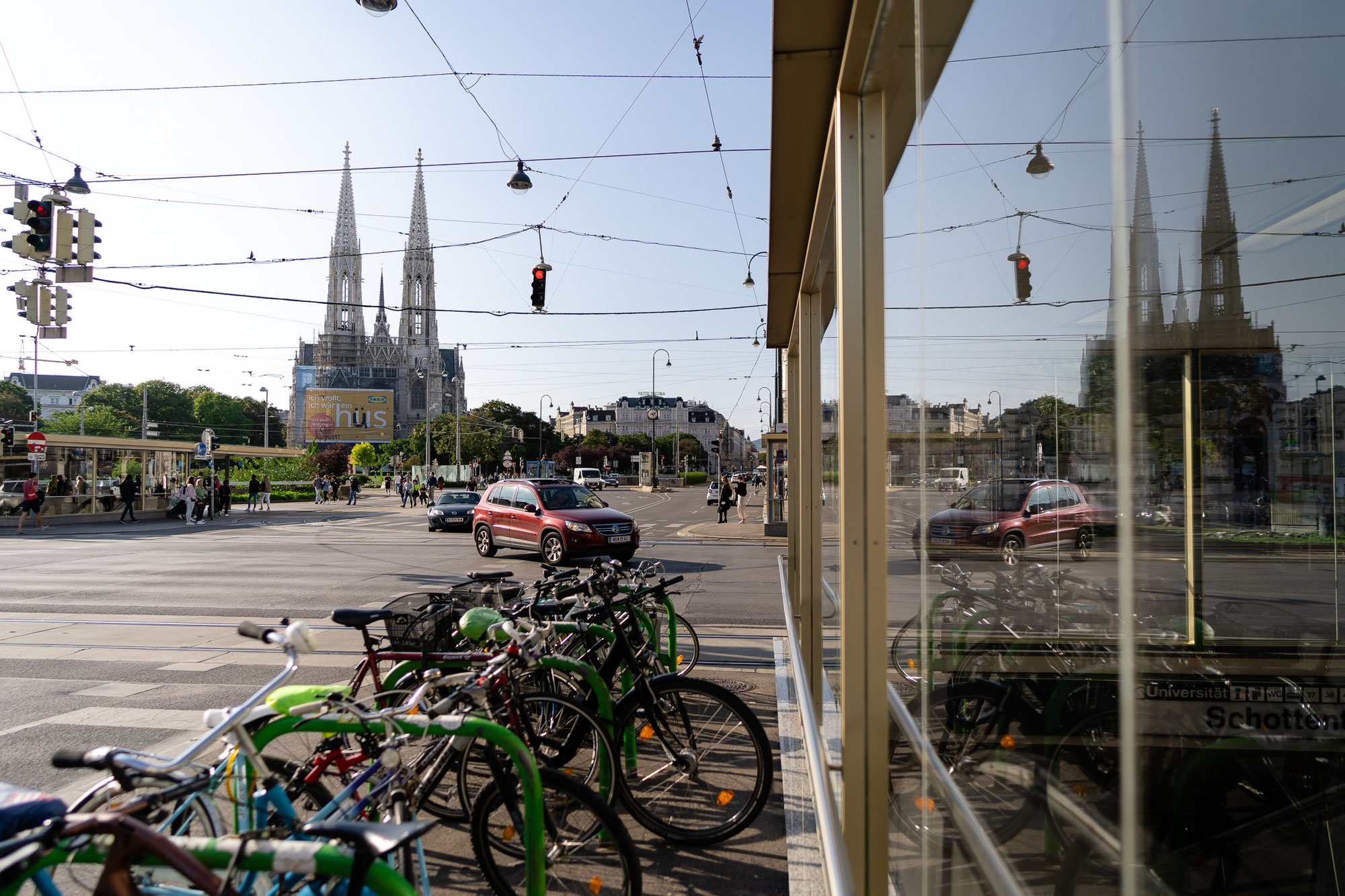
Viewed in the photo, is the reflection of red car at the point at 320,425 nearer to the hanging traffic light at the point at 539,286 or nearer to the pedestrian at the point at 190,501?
the pedestrian at the point at 190,501

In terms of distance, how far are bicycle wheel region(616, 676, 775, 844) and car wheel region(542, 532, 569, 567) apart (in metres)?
11.6

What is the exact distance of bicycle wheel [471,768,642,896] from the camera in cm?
270

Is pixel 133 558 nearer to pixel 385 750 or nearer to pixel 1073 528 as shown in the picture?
pixel 385 750

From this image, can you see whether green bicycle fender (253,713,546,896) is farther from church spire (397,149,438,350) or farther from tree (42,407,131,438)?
church spire (397,149,438,350)

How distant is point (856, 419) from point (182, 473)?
40.1 meters

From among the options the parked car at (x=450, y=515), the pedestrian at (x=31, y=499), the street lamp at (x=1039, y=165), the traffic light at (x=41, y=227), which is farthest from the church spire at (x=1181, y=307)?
the pedestrian at (x=31, y=499)

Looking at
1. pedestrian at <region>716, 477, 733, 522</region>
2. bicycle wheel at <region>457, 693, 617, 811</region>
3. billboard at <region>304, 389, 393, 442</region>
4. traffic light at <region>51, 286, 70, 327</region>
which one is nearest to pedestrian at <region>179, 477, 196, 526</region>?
traffic light at <region>51, 286, 70, 327</region>

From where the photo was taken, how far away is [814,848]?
3559 millimetres

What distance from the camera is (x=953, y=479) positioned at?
1.86 m

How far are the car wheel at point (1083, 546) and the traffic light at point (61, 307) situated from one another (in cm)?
1838

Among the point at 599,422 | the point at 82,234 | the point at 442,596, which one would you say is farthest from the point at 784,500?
the point at 599,422

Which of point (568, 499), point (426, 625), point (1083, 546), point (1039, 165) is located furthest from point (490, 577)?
point (568, 499)

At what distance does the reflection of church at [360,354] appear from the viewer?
339 feet

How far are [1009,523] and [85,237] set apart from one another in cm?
1650
